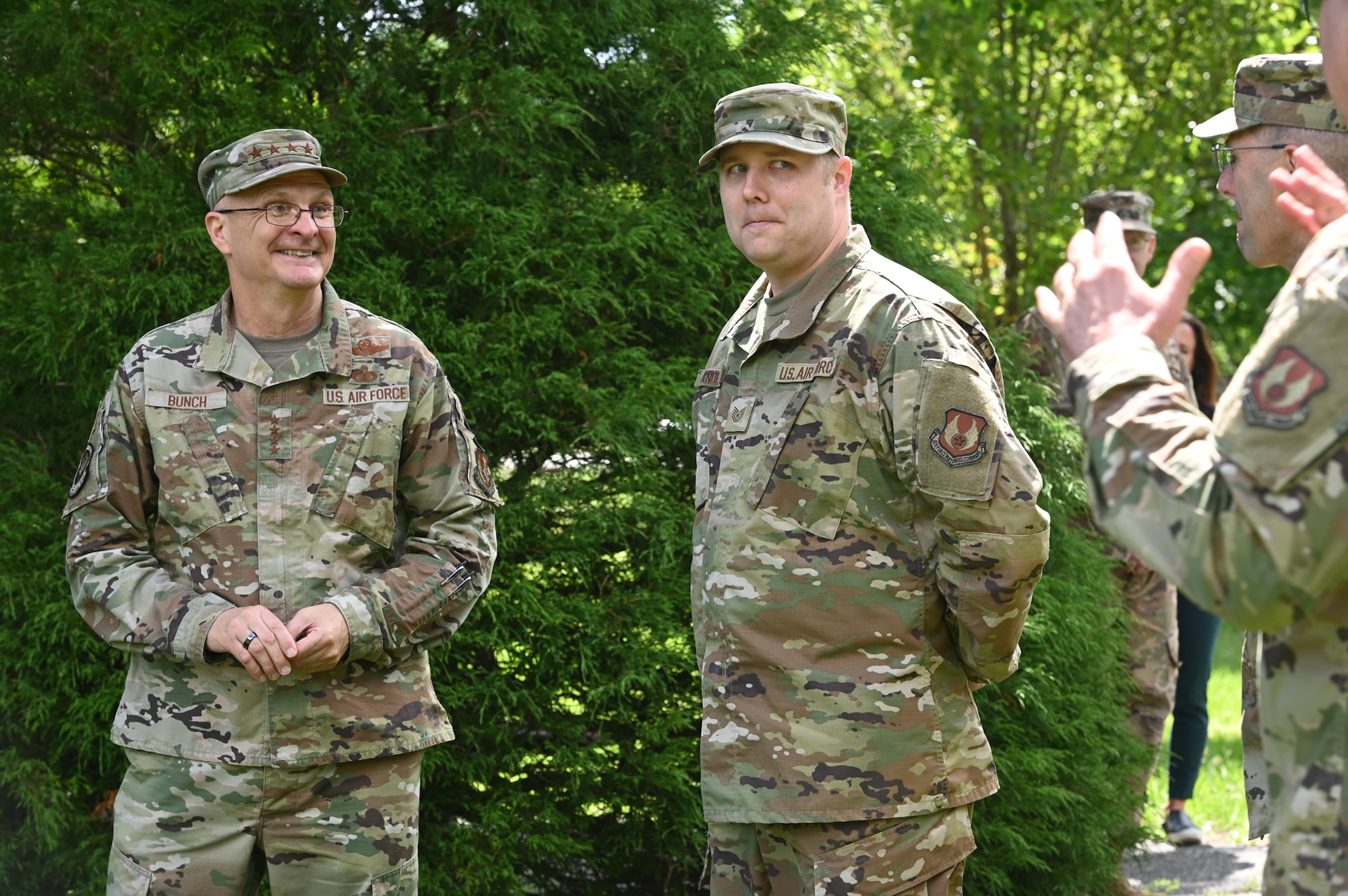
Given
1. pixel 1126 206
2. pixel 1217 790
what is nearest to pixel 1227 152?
pixel 1126 206

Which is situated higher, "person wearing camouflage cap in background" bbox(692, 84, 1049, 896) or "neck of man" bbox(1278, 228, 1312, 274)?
"neck of man" bbox(1278, 228, 1312, 274)

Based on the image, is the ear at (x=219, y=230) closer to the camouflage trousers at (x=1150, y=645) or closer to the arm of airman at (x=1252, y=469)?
the arm of airman at (x=1252, y=469)

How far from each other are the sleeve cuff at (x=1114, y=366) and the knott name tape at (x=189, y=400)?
2244 mm

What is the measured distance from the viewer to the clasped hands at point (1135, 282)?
6.12 ft

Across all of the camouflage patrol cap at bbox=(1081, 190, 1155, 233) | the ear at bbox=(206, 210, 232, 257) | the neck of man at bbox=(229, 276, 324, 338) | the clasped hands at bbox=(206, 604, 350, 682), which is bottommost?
the clasped hands at bbox=(206, 604, 350, 682)

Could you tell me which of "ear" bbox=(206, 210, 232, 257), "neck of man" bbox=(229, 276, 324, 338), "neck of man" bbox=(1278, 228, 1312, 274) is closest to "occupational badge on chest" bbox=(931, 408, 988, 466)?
"neck of man" bbox=(1278, 228, 1312, 274)

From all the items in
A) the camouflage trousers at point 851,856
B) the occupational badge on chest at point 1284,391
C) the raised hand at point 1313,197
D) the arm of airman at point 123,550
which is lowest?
the camouflage trousers at point 851,856

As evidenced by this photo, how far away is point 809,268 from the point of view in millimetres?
3143

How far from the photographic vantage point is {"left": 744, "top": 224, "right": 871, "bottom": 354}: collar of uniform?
2.98 m

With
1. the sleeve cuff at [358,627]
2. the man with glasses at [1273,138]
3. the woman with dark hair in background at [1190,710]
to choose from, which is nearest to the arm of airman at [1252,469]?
the man with glasses at [1273,138]

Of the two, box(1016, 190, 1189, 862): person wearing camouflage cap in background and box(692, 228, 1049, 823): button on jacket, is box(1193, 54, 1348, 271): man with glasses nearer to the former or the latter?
box(692, 228, 1049, 823): button on jacket

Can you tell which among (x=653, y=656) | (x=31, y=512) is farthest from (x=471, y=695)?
(x=31, y=512)

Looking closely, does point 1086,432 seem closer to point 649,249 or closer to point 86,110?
point 649,249

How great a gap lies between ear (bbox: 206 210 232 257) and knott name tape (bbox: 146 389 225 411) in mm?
401
